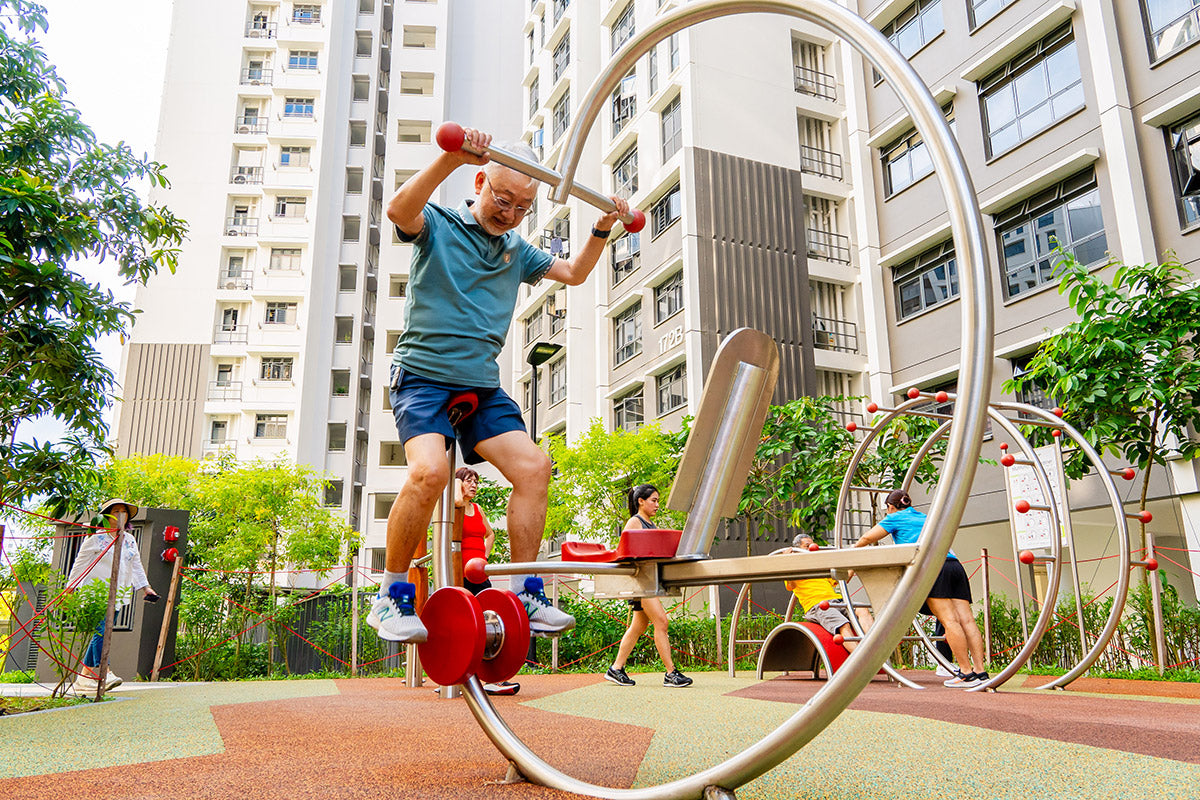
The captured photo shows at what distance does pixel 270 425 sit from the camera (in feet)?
110

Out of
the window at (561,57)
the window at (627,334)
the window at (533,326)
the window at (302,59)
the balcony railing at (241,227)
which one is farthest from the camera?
the window at (302,59)

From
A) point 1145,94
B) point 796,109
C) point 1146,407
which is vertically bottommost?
point 1146,407

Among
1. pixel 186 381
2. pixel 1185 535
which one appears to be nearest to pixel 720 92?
pixel 1185 535

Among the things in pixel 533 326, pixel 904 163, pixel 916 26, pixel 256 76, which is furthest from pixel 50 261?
pixel 256 76

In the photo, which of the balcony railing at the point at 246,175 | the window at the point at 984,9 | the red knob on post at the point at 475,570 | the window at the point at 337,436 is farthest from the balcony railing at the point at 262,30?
the red knob on post at the point at 475,570

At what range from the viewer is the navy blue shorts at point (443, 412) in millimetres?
2654

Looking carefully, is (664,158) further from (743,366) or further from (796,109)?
(743,366)

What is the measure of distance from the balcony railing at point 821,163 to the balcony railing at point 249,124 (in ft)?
81.4

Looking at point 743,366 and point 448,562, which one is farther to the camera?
point 448,562

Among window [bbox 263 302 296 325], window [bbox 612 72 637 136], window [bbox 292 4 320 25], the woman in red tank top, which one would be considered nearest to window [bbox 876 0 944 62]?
window [bbox 612 72 637 136]

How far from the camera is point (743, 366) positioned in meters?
2.16

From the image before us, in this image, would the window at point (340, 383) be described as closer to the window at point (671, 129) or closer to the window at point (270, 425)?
the window at point (270, 425)

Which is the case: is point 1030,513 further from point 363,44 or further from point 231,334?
point 363,44

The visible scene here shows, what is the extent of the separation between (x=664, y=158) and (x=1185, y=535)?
14734 mm
